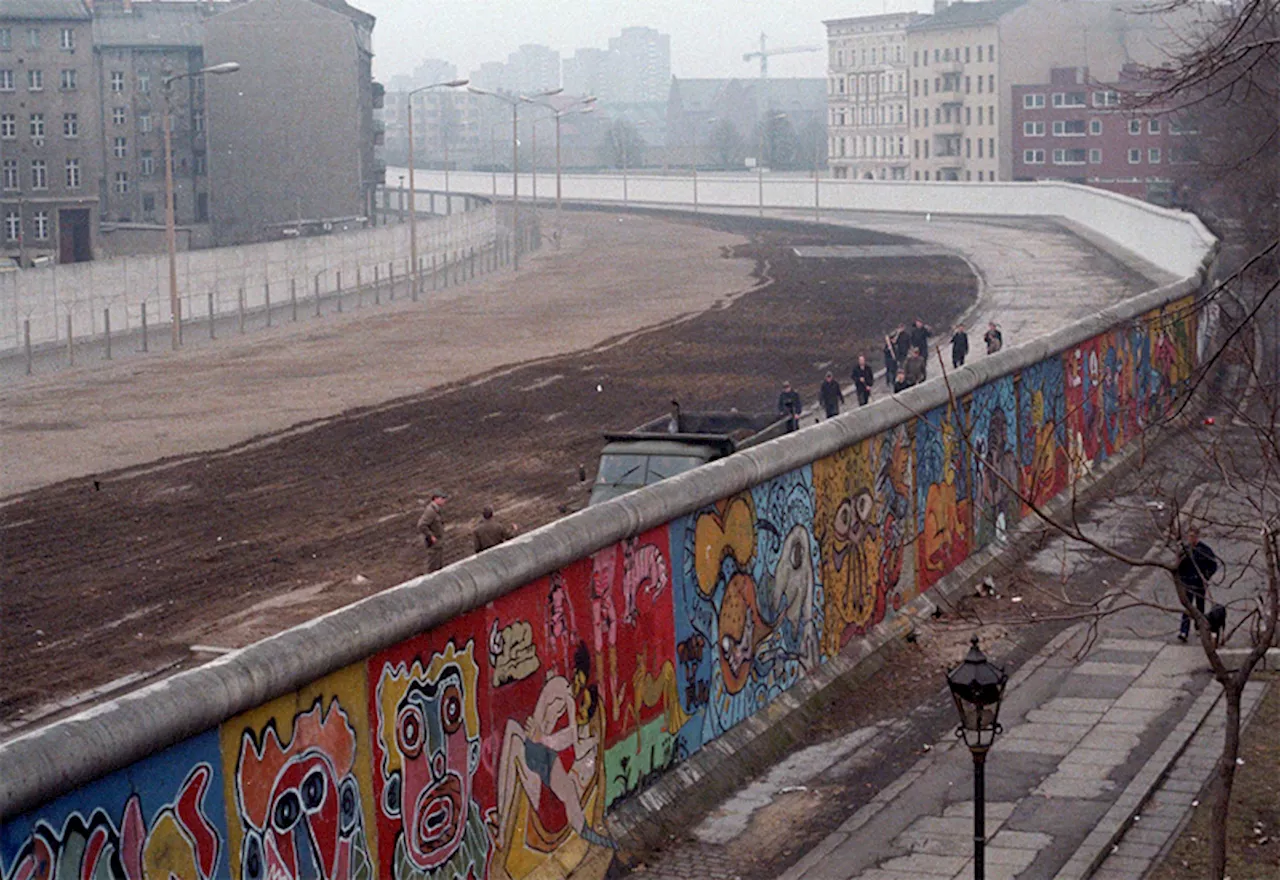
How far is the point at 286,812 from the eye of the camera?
1170 centimetres

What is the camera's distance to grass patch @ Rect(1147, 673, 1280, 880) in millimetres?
14875

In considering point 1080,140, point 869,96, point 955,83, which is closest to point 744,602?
point 1080,140

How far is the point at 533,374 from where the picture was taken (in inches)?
1927

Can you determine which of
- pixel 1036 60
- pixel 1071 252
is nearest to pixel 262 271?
pixel 1071 252

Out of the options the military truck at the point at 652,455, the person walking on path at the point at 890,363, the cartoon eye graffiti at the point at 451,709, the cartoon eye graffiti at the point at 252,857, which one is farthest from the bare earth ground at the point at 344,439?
the cartoon eye graffiti at the point at 252,857

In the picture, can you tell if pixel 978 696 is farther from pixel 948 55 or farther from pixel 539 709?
pixel 948 55

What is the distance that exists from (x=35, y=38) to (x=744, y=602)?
85100mm

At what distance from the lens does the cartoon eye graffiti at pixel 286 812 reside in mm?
11594

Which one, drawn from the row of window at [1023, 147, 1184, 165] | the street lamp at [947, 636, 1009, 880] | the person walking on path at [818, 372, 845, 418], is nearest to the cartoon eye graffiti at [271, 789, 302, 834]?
the street lamp at [947, 636, 1009, 880]

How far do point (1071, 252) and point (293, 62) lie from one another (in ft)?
163

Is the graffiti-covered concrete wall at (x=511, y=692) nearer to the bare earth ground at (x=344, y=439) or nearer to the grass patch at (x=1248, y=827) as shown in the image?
the grass patch at (x=1248, y=827)

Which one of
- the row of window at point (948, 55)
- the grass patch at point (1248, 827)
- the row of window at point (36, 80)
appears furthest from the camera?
the row of window at point (948, 55)

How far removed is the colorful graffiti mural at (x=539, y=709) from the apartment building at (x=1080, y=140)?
111622 mm

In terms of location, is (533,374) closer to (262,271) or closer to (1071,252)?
(262,271)
